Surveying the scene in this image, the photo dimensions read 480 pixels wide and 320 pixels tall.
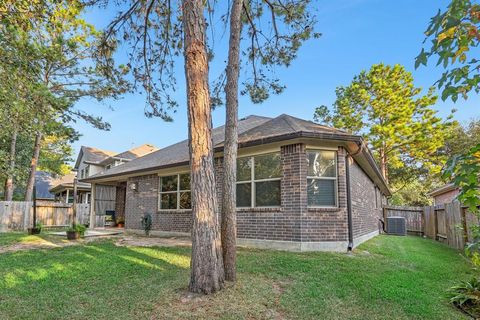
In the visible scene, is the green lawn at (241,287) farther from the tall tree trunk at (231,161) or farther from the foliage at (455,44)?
the foliage at (455,44)

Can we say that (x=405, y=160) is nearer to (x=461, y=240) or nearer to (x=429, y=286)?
(x=461, y=240)

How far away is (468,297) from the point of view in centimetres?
408

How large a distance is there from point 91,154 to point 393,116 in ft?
82.6

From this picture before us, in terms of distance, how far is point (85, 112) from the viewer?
16.2 meters

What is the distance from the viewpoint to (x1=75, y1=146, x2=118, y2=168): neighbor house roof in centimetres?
2536

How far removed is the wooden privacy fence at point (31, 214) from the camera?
14.1m

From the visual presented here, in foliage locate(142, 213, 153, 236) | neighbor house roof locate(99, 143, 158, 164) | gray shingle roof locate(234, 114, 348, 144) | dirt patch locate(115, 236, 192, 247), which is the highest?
neighbor house roof locate(99, 143, 158, 164)

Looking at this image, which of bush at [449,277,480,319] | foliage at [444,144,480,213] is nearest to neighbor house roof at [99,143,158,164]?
bush at [449,277,480,319]

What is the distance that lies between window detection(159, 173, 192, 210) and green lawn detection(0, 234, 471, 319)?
3827mm

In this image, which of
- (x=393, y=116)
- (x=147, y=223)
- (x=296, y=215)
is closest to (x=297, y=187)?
(x=296, y=215)

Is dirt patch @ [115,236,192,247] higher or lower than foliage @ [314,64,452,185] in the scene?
lower

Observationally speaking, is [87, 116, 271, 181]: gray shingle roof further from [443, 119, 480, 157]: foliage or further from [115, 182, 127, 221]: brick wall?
[443, 119, 480, 157]: foliage

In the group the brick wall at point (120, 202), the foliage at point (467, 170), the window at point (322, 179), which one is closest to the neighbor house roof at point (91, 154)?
the brick wall at point (120, 202)

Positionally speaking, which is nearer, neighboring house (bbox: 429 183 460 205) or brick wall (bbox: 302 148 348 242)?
brick wall (bbox: 302 148 348 242)
